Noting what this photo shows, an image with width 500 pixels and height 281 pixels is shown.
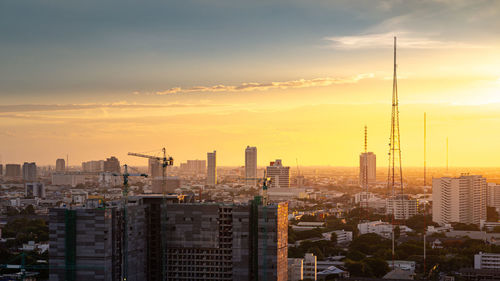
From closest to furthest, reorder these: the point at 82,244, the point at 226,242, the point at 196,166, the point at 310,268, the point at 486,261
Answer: the point at 82,244 < the point at 226,242 < the point at 310,268 < the point at 486,261 < the point at 196,166

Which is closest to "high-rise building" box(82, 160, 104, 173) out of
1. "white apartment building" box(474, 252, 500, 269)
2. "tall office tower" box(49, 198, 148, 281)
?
"white apartment building" box(474, 252, 500, 269)

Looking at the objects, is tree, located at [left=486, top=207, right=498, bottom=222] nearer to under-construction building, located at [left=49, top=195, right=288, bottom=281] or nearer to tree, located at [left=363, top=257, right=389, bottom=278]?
tree, located at [left=363, top=257, right=389, bottom=278]

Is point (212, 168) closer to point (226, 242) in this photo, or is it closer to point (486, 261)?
point (486, 261)

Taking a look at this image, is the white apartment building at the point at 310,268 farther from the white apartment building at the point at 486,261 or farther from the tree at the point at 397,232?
the tree at the point at 397,232

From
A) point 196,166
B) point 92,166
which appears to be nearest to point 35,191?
point 92,166

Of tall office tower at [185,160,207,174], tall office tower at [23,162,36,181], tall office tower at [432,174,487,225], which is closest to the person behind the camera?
tall office tower at [432,174,487,225]

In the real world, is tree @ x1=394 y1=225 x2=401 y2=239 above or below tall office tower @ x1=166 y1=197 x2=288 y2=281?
below
